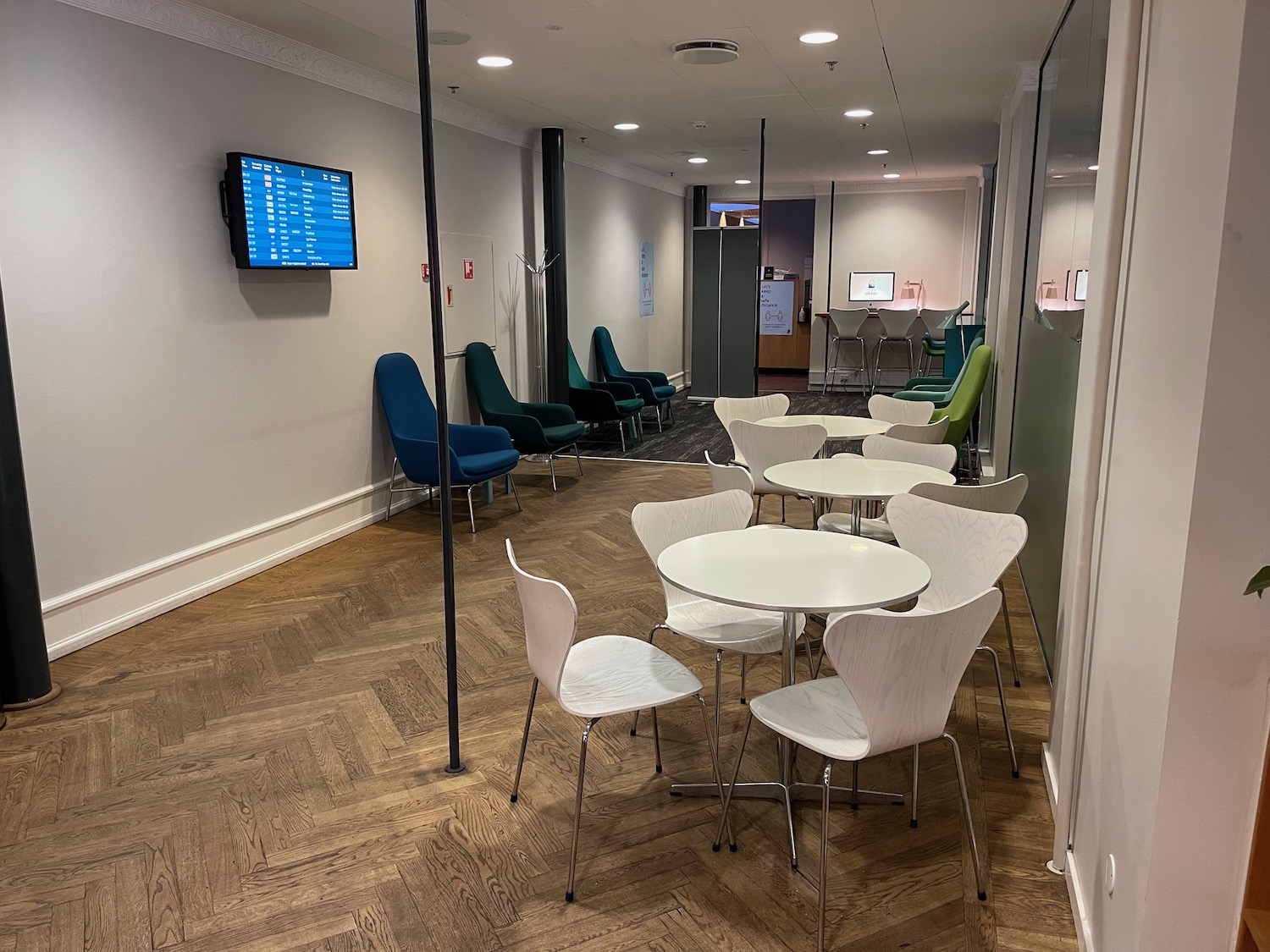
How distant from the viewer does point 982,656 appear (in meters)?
4.06

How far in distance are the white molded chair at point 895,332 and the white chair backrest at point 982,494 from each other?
9642 millimetres

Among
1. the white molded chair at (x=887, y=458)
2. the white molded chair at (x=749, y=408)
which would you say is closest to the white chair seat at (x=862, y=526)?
the white molded chair at (x=887, y=458)

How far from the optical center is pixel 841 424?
5508 mm

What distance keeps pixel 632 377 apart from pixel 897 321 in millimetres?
4882

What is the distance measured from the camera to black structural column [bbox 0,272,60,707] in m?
3.47

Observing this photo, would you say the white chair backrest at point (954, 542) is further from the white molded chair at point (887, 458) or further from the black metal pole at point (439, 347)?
the black metal pole at point (439, 347)

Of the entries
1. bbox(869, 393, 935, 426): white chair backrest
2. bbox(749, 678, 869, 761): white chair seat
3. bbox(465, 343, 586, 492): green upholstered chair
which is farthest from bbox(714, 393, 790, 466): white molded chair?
bbox(749, 678, 869, 761): white chair seat

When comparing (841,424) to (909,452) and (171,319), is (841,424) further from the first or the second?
(171,319)

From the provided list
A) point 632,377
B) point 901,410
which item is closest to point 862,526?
point 901,410

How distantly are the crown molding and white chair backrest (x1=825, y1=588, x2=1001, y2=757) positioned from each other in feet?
13.7

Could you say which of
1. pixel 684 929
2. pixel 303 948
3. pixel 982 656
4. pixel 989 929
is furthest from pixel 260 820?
pixel 982 656

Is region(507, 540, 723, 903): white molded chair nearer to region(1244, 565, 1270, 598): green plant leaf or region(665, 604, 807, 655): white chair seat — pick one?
region(665, 604, 807, 655): white chair seat

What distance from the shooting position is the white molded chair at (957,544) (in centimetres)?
299

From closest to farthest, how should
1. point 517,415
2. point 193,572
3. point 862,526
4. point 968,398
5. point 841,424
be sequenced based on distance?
point 862,526 → point 193,572 → point 841,424 → point 968,398 → point 517,415
